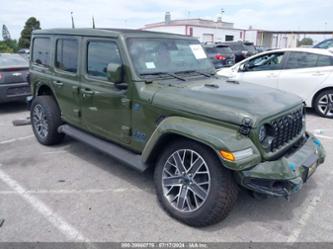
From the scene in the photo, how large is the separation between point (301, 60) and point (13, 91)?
7131 mm

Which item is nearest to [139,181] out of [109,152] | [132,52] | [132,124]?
[109,152]

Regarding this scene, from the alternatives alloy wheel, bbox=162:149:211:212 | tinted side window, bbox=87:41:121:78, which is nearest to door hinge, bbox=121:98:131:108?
tinted side window, bbox=87:41:121:78

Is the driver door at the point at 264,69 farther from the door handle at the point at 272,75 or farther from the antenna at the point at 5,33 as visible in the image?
the antenna at the point at 5,33

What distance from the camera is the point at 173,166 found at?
3238 millimetres

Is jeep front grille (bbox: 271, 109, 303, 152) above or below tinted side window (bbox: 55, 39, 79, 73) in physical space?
below

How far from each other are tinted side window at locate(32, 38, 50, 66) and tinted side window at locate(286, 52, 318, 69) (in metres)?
5.46

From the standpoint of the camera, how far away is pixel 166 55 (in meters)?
3.95

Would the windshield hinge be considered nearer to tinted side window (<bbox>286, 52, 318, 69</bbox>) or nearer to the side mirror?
the side mirror

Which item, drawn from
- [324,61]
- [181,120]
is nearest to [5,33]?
[324,61]

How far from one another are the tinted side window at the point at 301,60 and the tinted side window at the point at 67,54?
17.2 ft

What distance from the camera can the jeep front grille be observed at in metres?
3.06

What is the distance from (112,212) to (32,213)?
856 millimetres

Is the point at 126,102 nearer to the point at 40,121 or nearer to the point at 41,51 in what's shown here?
the point at 40,121

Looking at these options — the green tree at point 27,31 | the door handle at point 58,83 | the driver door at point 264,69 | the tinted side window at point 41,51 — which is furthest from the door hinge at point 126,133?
the green tree at point 27,31
